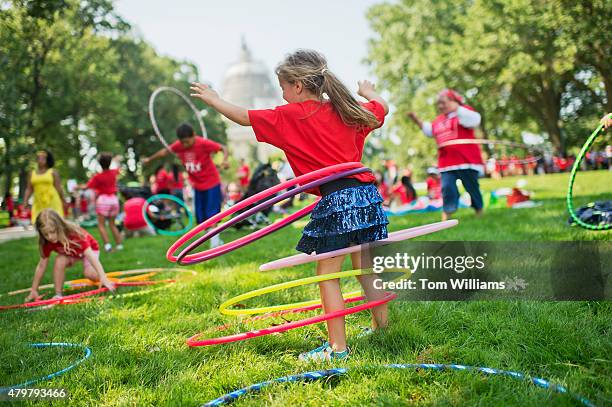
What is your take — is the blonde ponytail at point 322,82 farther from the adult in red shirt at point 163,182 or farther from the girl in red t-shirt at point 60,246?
the adult in red shirt at point 163,182

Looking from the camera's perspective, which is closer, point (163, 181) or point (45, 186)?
point (45, 186)

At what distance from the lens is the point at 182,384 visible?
2.82 meters

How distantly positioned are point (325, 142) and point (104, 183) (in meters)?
7.91

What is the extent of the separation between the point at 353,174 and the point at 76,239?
4097mm

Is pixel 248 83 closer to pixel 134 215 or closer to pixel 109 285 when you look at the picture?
pixel 134 215

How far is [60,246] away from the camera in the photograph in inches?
231

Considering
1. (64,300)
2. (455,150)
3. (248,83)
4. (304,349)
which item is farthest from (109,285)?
(248,83)

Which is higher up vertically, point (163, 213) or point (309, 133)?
point (309, 133)

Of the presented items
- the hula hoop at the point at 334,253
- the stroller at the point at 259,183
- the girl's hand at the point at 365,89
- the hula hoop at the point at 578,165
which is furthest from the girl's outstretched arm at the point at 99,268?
the stroller at the point at 259,183

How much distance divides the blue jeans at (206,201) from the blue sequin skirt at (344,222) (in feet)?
17.9

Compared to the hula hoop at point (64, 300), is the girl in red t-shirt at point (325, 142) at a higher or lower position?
higher

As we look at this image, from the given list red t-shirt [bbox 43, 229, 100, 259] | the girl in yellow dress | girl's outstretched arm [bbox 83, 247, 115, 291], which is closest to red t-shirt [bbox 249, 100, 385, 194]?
girl's outstretched arm [bbox 83, 247, 115, 291]

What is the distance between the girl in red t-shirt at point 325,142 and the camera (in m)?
3.13

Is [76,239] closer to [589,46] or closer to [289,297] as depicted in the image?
[289,297]
